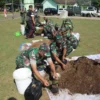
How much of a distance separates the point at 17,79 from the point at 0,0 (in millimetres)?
50400

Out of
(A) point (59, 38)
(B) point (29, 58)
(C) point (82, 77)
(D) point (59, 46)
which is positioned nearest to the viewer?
(B) point (29, 58)

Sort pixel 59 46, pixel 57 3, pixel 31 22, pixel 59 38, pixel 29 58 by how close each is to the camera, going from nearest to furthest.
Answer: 1. pixel 29 58
2. pixel 59 38
3. pixel 59 46
4. pixel 31 22
5. pixel 57 3

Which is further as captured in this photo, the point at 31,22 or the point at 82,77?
the point at 31,22

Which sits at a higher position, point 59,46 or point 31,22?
point 31,22

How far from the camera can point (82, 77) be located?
4332 millimetres

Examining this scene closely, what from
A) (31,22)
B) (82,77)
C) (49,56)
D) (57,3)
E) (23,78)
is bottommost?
(82,77)

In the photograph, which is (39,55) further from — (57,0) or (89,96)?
(57,0)

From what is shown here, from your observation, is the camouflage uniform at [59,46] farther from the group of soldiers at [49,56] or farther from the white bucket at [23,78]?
the white bucket at [23,78]

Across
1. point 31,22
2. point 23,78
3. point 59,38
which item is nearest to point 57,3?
point 31,22

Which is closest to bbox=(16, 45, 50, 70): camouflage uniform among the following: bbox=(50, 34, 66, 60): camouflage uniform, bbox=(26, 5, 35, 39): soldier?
bbox=(50, 34, 66, 60): camouflage uniform

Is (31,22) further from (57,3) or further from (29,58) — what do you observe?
(57,3)

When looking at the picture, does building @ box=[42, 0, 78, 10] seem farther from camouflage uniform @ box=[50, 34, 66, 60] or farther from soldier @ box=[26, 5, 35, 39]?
camouflage uniform @ box=[50, 34, 66, 60]

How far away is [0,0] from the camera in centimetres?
5138

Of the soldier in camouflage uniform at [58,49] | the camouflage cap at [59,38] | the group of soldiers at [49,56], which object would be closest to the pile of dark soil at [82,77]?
the group of soldiers at [49,56]
